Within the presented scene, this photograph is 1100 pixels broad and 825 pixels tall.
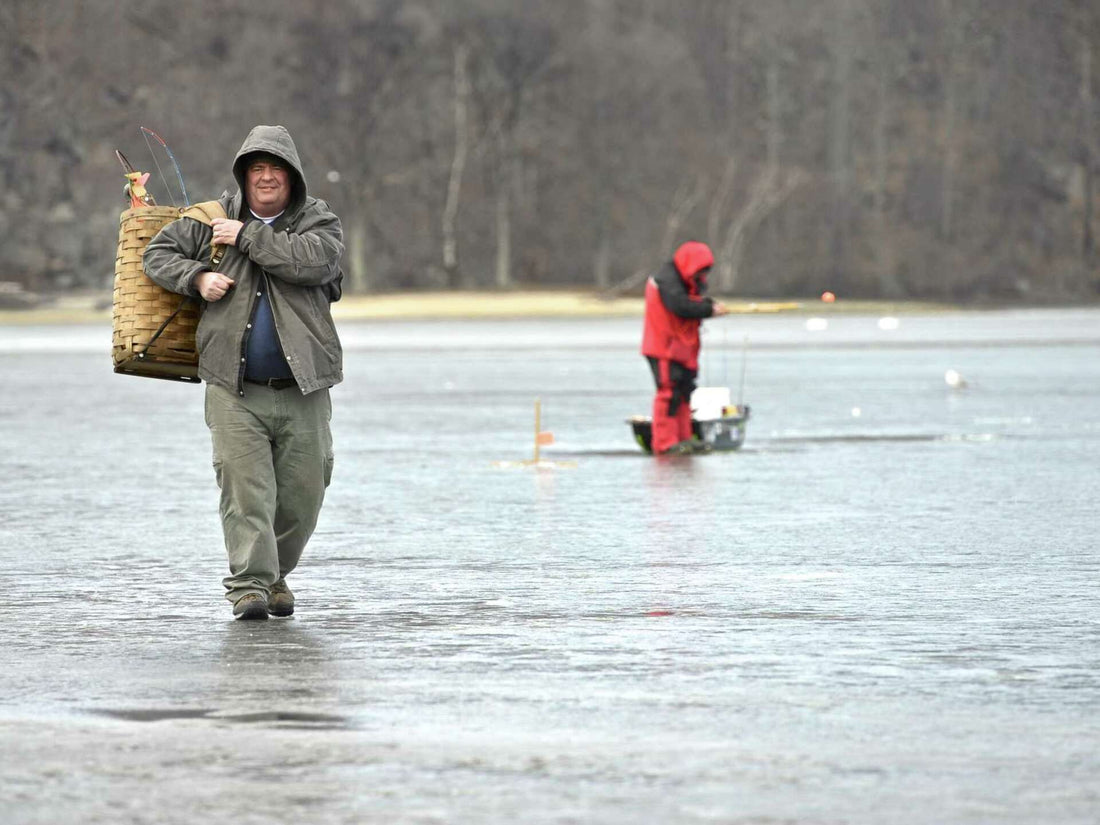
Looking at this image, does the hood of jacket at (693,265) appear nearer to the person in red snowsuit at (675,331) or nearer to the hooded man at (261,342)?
the person in red snowsuit at (675,331)

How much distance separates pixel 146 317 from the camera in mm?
9031

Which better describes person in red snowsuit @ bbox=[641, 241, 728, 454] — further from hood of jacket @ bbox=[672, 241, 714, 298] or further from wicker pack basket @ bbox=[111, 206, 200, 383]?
wicker pack basket @ bbox=[111, 206, 200, 383]

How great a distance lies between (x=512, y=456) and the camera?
17.9 m

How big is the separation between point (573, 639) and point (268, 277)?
1.79m

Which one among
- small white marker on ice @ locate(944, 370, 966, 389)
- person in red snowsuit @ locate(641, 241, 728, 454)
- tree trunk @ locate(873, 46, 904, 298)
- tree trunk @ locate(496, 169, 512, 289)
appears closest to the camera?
person in red snowsuit @ locate(641, 241, 728, 454)

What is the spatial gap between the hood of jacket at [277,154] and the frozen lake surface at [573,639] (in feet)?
5.23

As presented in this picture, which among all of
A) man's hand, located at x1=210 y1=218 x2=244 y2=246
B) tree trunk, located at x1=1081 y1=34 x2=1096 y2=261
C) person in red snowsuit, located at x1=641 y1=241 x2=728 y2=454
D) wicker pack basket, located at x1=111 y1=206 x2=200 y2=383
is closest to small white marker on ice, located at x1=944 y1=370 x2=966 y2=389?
person in red snowsuit, located at x1=641 y1=241 x2=728 y2=454

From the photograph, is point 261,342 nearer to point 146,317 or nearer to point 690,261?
point 146,317

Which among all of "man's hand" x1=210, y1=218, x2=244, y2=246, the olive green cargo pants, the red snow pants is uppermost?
"man's hand" x1=210, y1=218, x2=244, y2=246

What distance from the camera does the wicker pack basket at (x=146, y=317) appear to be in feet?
29.5

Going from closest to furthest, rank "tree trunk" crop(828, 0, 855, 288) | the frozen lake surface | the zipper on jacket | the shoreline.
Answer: the frozen lake surface → the zipper on jacket → the shoreline → "tree trunk" crop(828, 0, 855, 288)

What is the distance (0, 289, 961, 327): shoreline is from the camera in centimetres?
6844

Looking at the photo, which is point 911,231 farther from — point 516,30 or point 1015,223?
point 516,30

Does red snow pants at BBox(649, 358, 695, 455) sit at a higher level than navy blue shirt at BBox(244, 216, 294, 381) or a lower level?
lower
